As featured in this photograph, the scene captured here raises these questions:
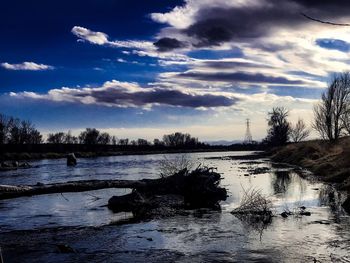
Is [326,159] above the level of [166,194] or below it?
above

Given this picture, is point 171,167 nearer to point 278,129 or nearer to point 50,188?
point 50,188

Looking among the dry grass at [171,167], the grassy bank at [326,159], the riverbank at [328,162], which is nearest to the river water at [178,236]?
the riverbank at [328,162]

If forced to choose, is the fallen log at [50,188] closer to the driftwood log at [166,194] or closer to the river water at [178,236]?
the driftwood log at [166,194]

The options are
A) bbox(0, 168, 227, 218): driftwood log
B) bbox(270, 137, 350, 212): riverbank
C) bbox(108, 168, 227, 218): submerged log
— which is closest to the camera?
bbox(0, 168, 227, 218): driftwood log

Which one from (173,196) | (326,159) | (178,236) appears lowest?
(178,236)

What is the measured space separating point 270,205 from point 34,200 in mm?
14950

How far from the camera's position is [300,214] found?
1925cm

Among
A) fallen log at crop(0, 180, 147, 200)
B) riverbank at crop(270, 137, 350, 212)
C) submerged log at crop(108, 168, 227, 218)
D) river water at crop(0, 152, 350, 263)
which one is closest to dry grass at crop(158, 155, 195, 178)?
submerged log at crop(108, 168, 227, 218)

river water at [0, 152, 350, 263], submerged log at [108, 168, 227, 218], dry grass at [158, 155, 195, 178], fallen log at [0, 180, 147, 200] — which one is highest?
dry grass at [158, 155, 195, 178]

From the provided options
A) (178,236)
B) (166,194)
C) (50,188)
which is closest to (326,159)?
(166,194)

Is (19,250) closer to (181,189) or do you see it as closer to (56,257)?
(56,257)

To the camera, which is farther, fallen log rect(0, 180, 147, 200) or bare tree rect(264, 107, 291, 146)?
bare tree rect(264, 107, 291, 146)

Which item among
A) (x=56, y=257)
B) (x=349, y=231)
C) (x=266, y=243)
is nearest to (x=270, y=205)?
(x=349, y=231)

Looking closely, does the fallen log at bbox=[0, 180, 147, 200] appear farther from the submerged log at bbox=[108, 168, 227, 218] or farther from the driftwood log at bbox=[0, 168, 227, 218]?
the submerged log at bbox=[108, 168, 227, 218]
